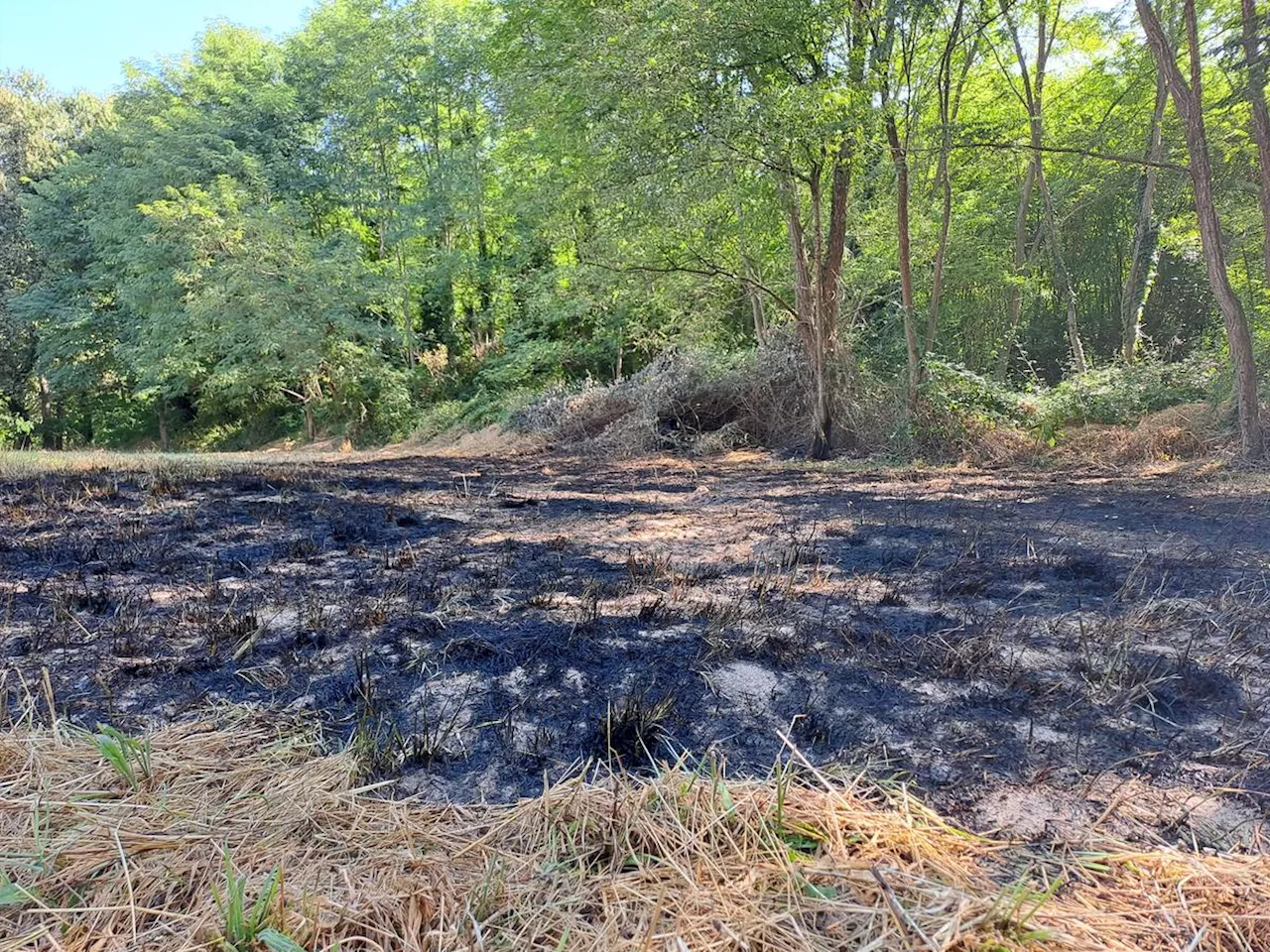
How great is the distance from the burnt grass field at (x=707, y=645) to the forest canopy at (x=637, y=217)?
5.95 metres

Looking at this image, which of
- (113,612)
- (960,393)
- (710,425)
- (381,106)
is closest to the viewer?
(113,612)

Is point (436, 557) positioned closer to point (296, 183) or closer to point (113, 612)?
point (113, 612)

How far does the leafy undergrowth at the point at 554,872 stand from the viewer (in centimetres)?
122

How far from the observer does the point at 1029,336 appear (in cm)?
1731

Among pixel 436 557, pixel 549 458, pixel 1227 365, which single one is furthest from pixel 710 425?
pixel 436 557

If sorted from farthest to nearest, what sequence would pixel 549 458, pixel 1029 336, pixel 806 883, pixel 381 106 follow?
pixel 381 106 → pixel 1029 336 → pixel 549 458 → pixel 806 883

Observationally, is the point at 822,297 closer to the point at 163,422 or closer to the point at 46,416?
the point at 163,422

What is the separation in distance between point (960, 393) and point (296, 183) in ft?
72.3


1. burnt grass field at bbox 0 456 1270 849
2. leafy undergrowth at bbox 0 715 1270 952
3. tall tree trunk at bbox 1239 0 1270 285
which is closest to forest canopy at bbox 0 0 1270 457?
tall tree trunk at bbox 1239 0 1270 285

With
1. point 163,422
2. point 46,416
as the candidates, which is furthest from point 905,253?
point 46,416

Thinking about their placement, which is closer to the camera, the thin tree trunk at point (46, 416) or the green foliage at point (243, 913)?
the green foliage at point (243, 913)

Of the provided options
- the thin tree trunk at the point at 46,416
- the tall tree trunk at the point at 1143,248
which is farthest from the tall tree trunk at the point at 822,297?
the thin tree trunk at the point at 46,416

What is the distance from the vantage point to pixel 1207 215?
745 cm

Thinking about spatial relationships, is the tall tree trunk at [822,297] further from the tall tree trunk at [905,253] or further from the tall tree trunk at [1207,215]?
the tall tree trunk at [1207,215]
